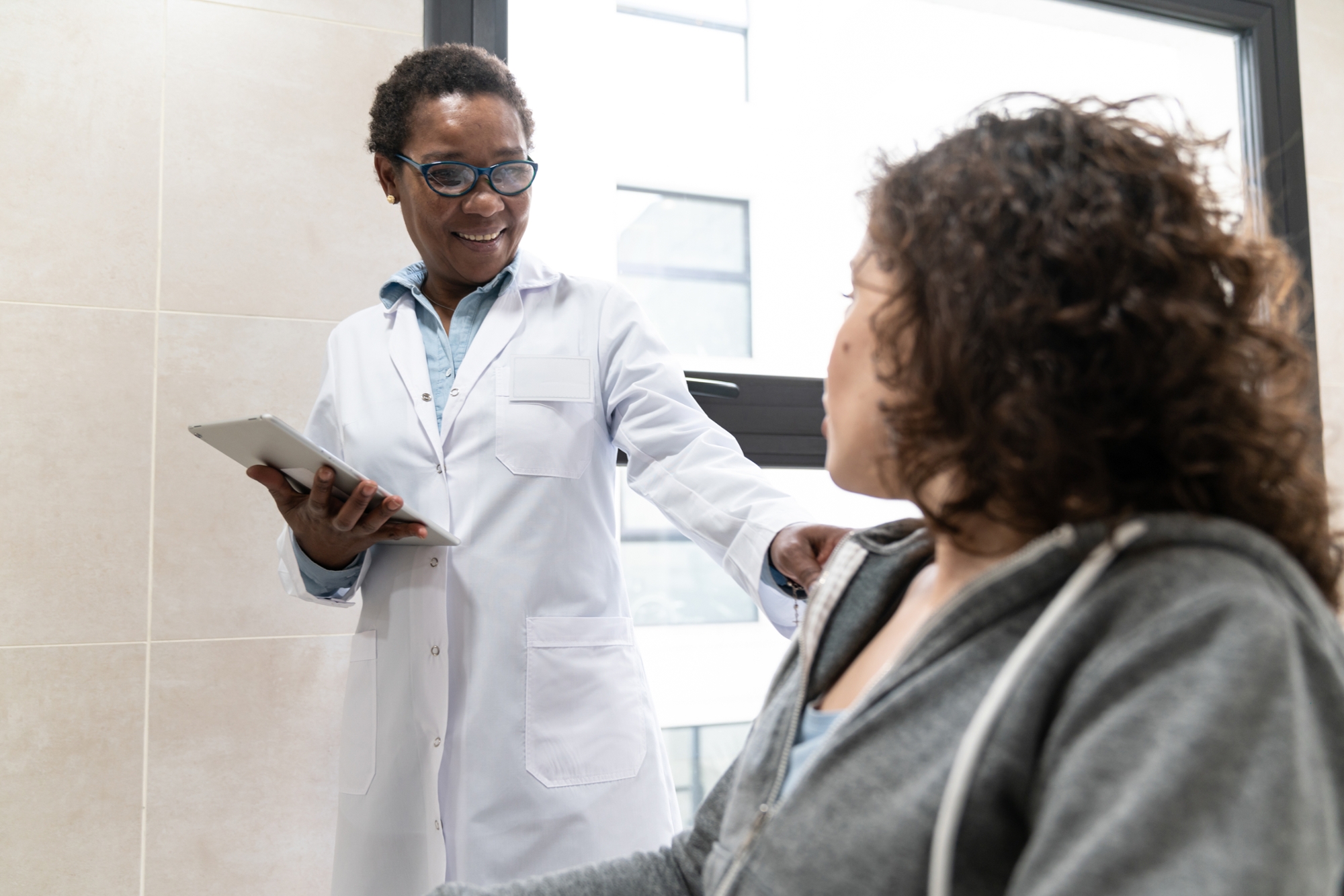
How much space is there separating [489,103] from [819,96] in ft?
3.30

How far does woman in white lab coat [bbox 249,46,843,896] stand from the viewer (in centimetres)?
119

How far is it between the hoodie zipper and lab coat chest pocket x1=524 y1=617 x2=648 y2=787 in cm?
59

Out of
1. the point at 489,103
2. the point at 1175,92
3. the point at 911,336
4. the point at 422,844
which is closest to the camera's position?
the point at 911,336

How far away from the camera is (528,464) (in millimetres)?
Answer: 1284

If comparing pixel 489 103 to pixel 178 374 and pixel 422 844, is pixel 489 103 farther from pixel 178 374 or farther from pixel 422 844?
pixel 422 844

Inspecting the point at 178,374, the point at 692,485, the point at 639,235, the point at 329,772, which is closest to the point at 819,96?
the point at 639,235

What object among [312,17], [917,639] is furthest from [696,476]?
[312,17]

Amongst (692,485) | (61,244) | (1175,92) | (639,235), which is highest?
(1175,92)

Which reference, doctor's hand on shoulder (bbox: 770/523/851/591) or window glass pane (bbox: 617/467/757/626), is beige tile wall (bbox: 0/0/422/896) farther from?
doctor's hand on shoulder (bbox: 770/523/851/591)

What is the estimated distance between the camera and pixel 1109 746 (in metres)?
0.43

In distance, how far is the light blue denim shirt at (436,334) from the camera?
4.31 feet

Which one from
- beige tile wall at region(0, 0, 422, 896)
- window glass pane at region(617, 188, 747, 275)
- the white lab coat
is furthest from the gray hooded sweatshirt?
window glass pane at region(617, 188, 747, 275)

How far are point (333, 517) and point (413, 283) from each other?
1.35 feet

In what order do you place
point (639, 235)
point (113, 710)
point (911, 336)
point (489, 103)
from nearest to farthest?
point (911, 336) → point (489, 103) → point (113, 710) → point (639, 235)
